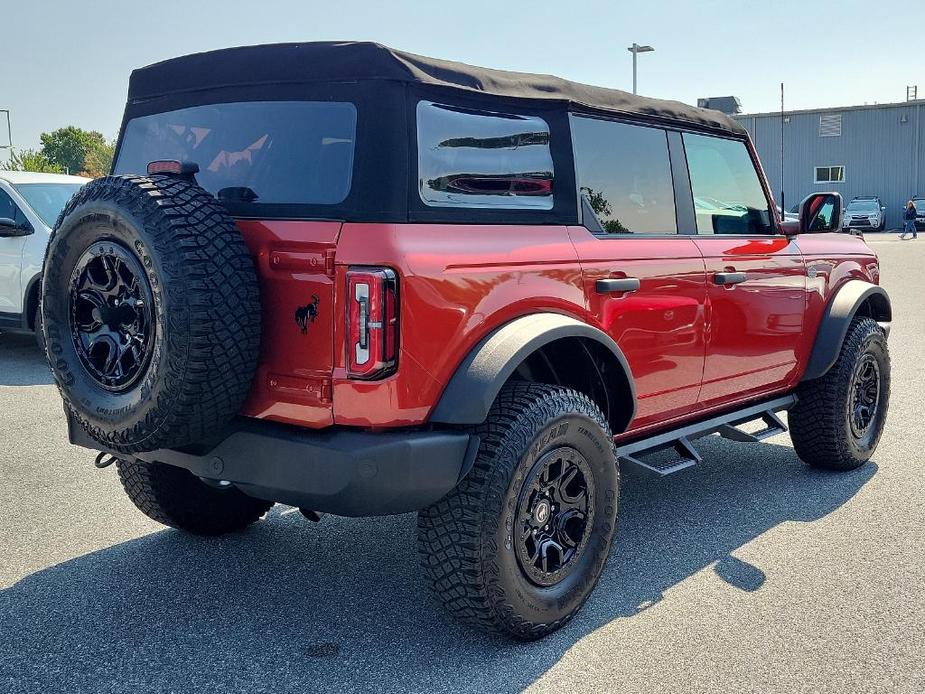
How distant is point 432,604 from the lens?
3.48 metres

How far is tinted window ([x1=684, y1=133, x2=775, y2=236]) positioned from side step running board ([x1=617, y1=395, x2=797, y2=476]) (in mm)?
911

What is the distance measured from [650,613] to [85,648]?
6.49ft

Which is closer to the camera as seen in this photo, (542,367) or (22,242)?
(542,367)

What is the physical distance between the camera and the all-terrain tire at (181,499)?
3.90m

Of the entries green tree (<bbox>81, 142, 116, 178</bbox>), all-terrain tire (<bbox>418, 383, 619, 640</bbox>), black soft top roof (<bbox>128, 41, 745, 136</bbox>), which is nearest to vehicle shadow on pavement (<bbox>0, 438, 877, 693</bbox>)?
all-terrain tire (<bbox>418, 383, 619, 640</bbox>)

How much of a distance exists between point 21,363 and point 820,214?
7.36 m

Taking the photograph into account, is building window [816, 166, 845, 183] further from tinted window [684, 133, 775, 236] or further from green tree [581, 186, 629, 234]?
green tree [581, 186, 629, 234]

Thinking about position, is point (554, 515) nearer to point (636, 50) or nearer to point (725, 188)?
point (725, 188)

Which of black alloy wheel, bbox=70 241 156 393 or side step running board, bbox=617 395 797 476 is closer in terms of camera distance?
black alloy wheel, bbox=70 241 156 393

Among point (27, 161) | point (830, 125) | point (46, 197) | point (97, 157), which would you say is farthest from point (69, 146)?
point (46, 197)

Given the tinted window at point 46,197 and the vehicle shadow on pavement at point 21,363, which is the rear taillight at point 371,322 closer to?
the vehicle shadow on pavement at point 21,363

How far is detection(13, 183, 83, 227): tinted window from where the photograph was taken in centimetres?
884

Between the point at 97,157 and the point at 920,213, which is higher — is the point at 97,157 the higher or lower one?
the higher one

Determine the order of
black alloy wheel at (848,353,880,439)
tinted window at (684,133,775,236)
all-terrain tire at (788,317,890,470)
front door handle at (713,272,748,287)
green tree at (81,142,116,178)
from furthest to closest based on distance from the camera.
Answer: green tree at (81,142,116,178) < black alloy wheel at (848,353,880,439) < all-terrain tire at (788,317,890,470) < tinted window at (684,133,775,236) < front door handle at (713,272,748,287)
